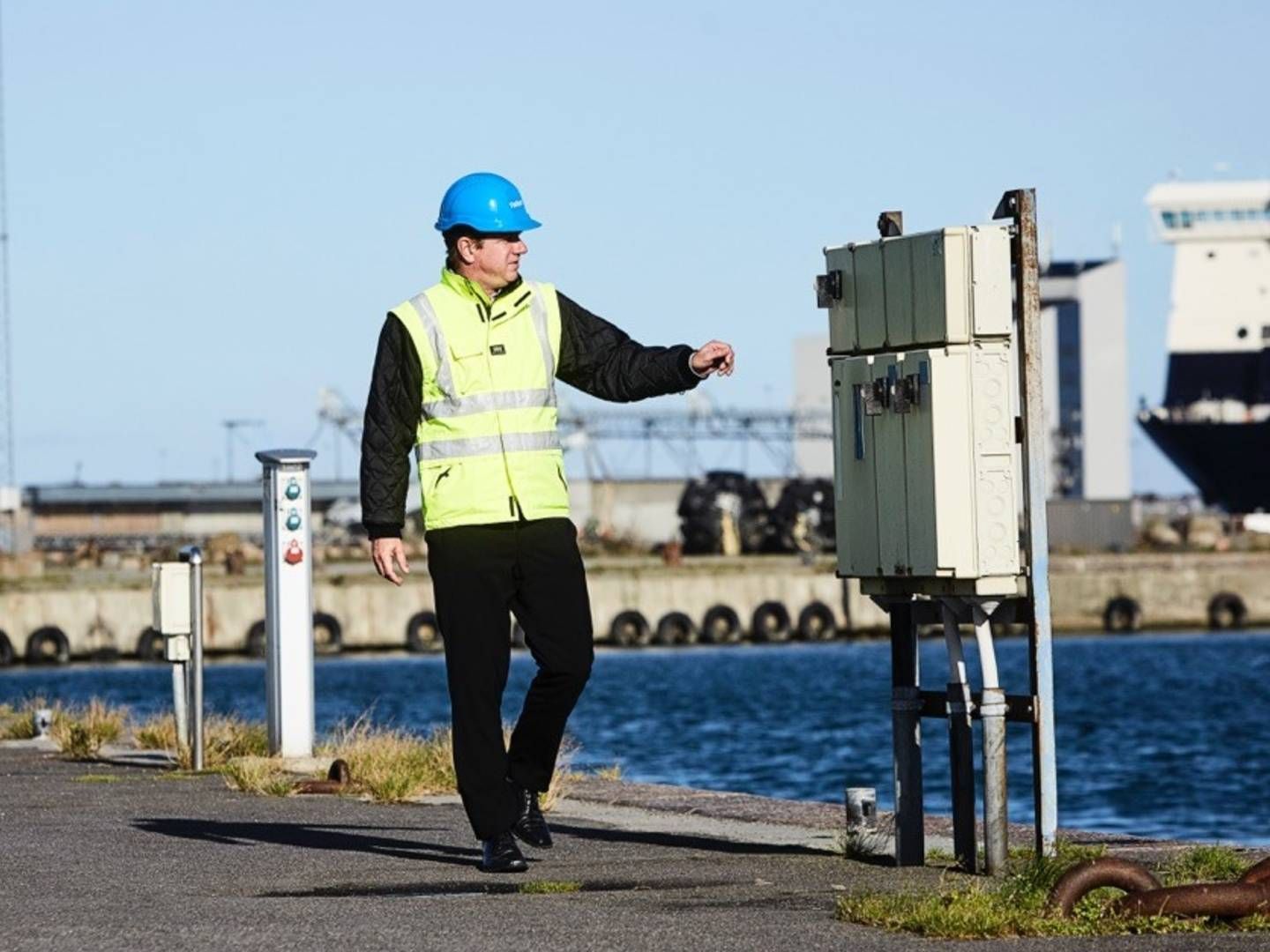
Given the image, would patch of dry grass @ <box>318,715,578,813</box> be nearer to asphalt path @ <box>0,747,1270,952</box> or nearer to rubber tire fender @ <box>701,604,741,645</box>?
asphalt path @ <box>0,747,1270,952</box>

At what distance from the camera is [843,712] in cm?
4288

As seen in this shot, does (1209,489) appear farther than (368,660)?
Yes

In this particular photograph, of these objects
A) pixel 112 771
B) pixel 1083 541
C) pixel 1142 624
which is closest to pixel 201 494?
pixel 1083 541

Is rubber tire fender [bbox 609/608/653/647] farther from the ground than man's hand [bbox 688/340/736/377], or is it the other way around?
man's hand [bbox 688/340/736/377]

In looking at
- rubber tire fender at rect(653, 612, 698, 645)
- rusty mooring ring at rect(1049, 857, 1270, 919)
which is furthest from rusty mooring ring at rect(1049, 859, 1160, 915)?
rubber tire fender at rect(653, 612, 698, 645)

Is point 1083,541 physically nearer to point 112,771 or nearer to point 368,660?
point 368,660

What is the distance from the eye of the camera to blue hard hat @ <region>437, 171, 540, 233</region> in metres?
7.94

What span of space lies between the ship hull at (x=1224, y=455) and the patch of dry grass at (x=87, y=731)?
90.1m

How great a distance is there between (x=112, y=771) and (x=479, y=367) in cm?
559

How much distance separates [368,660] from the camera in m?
65.2

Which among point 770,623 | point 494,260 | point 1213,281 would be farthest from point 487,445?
point 1213,281

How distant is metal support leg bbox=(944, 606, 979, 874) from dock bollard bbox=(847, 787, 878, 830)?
19.5 inches

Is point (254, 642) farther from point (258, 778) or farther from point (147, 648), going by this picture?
point (258, 778)

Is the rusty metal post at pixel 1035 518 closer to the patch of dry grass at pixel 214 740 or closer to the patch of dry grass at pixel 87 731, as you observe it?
the patch of dry grass at pixel 214 740
